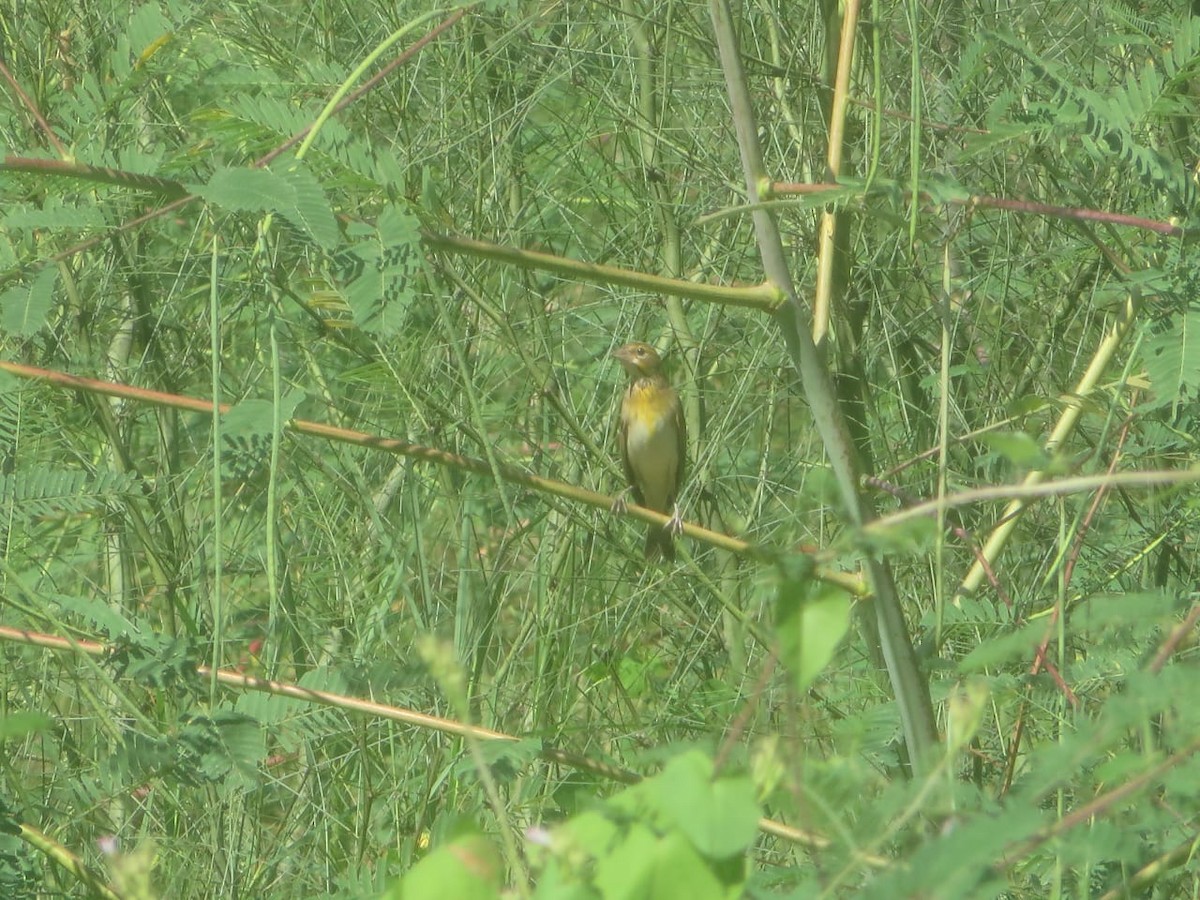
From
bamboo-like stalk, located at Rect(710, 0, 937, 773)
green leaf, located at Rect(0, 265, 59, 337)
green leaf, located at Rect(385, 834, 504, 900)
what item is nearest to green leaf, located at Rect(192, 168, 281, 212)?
green leaf, located at Rect(0, 265, 59, 337)

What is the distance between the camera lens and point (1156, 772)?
113cm

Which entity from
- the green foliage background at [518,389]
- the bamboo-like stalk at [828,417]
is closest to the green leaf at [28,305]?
the green foliage background at [518,389]

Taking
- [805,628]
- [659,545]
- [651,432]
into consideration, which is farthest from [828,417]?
[651,432]

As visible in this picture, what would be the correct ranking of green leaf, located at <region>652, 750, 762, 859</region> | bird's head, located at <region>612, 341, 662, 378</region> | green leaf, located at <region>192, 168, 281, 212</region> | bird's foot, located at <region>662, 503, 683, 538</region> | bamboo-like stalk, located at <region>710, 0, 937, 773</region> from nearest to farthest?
green leaf, located at <region>652, 750, 762, 859</region>, green leaf, located at <region>192, 168, 281, 212</region>, bamboo-like stalk, located at <region>710, 0, 937, 773</region>, bird's foot, located at <region>662, 503, 683, 538</region>, bird's head, located at <region>612, 341, 662, 378</region>

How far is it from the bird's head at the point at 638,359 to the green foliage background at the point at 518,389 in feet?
0.56

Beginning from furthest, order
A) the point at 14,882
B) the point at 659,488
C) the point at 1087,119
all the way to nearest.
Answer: the point at 659,488 → the point at 1087,119 → the point at 14,882

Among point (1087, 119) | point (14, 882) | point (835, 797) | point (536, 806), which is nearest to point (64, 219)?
point (14, 882)

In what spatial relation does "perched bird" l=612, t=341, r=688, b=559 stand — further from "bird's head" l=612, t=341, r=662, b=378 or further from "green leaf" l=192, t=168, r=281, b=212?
"green leaf" l=192, t=168, r=281, b=212

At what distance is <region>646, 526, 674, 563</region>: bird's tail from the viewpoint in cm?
535

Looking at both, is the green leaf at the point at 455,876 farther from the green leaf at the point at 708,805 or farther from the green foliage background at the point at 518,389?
the green foliage background at the point at 518,389

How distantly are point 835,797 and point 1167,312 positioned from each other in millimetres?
1350

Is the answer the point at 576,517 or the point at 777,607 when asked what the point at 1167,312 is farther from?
the point at 576,517

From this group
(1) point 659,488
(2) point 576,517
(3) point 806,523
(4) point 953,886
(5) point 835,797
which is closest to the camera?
(4) point 953,886

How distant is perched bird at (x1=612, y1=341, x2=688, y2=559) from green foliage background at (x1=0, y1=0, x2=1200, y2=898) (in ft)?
0.49
